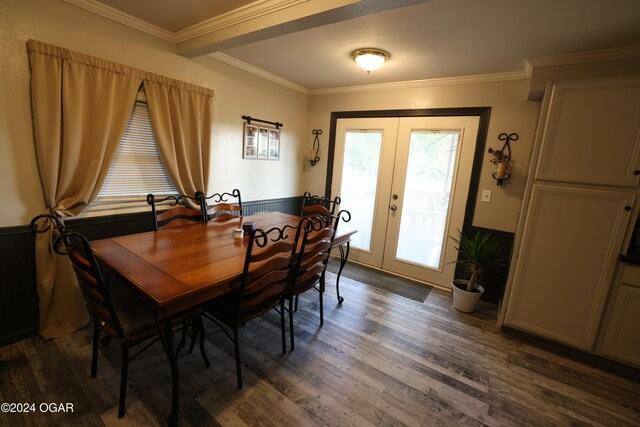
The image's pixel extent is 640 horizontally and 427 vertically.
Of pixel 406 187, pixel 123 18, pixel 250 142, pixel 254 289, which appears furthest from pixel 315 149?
pixel 254 289

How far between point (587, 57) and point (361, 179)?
2.38 meters

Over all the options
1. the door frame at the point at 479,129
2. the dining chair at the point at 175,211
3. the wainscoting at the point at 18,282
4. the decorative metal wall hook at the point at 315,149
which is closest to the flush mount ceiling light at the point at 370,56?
the door frame at the point at 479,129

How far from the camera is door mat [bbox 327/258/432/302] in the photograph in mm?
3150

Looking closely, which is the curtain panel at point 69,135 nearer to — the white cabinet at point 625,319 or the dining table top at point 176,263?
the dining table top at point 176,263

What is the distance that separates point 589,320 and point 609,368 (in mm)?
363

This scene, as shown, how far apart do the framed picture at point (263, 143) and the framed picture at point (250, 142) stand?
49 millimetres

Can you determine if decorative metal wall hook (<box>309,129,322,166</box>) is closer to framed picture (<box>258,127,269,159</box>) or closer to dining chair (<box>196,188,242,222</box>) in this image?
framed picture (<box>258,127,269,159</box>)

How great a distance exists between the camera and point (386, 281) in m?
3.41

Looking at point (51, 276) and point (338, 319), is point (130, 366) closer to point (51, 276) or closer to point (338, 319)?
point (51, 276)

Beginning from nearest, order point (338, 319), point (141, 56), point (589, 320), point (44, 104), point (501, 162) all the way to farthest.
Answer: point (44, 104), point (589, 320), point (141, 56), point (338, 319), point (501, 162)

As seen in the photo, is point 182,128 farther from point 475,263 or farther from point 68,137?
point 475,263

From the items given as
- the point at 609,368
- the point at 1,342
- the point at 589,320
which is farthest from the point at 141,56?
the point at 609,368

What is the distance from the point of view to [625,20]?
173 cm

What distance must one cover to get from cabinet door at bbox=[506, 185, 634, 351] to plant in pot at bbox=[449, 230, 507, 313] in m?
0.33
